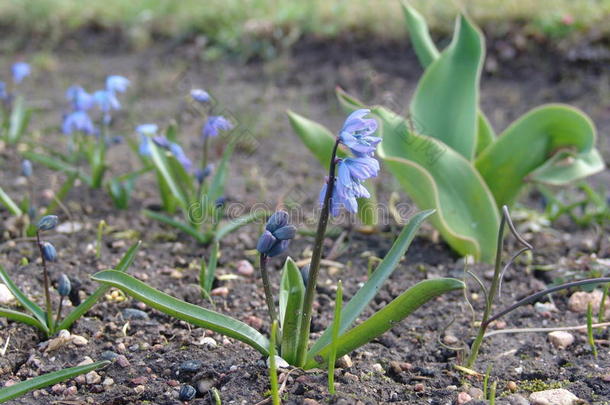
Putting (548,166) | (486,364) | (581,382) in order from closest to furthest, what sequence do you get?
(581,382)
(486,364)
(548,166)

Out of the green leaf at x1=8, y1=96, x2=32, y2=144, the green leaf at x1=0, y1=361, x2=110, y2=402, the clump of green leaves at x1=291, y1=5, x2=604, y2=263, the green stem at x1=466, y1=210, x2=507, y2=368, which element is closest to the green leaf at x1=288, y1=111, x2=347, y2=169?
the clump of green leaves at x1=291, y1=5, x2=604, y2=263

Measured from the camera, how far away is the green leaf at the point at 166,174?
9.86 feet

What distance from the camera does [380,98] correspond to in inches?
194

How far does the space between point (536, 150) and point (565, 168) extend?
0.53 feet

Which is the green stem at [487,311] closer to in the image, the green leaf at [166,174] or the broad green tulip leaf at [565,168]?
the broad green tulip leaf at [565,168]

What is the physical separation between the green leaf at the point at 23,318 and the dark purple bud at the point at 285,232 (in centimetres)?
79

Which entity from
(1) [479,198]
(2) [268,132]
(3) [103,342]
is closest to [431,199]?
(1) [479,198]

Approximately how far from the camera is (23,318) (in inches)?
82.4

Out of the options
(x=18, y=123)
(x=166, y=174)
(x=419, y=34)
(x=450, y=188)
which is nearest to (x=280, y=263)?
(x=166, y=174)

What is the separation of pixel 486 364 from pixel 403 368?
0.84 feet

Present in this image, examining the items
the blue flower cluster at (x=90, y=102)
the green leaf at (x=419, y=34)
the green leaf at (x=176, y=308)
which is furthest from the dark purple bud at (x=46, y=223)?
the green leaf at (x=419, y=34)

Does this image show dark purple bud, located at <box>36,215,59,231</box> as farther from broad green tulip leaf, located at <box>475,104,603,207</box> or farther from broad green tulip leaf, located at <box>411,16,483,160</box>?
broad green tulip leaf, located at <box>475,104,603,207</box>

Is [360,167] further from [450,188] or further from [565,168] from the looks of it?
[565,168]

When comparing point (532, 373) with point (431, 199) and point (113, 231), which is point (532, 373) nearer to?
point (431, 199)
